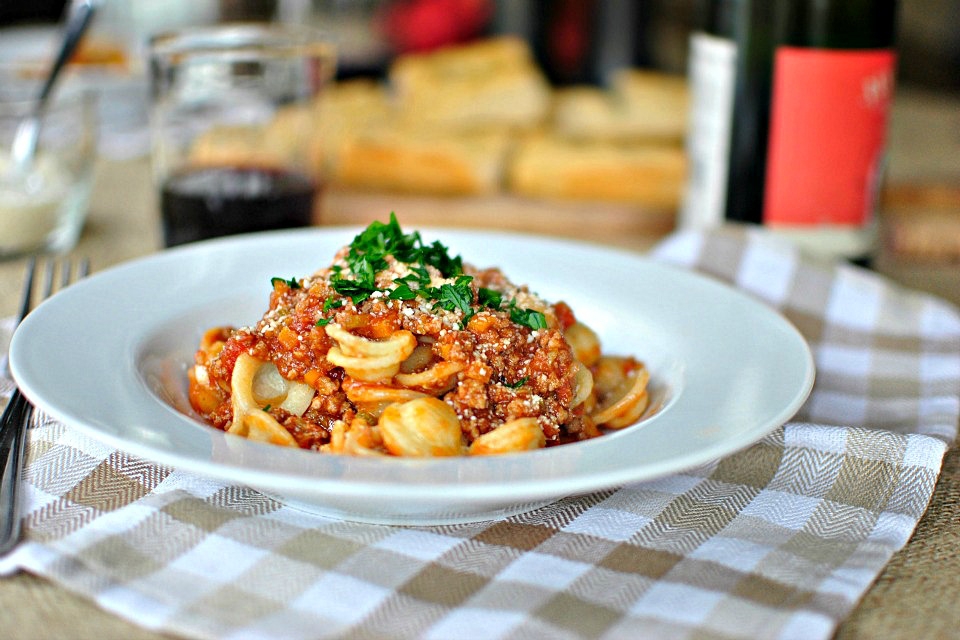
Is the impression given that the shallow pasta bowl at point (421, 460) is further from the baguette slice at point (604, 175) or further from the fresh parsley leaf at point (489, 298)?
the baguette slice at point (604, 175)

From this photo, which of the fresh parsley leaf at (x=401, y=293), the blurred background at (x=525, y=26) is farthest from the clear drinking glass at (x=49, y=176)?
the blurred background at (x=525, y=26)

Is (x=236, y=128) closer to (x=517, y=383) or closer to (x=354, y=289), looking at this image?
(x=354, y=289)

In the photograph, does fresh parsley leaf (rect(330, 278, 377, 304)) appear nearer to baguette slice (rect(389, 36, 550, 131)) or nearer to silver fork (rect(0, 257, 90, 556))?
silver fork (rect(0, 257, 90, 556))

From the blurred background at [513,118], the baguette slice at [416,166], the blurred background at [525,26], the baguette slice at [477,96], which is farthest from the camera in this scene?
the blurred background at [525,26]

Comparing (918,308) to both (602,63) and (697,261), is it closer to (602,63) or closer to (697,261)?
(697,261)

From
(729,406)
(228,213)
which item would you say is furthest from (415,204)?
(729,406)

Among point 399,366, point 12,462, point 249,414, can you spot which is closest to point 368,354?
point 399,366
